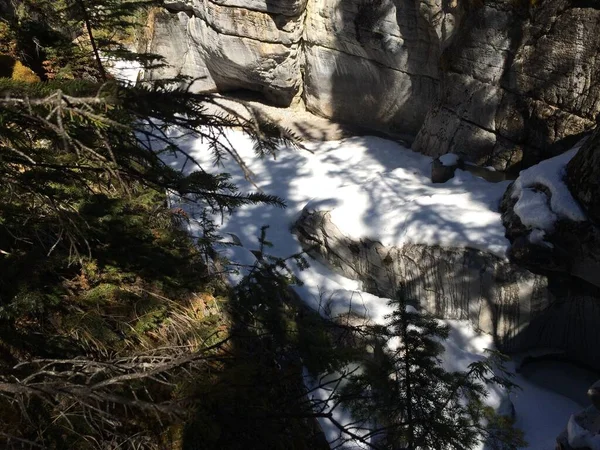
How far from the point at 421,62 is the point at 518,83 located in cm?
217

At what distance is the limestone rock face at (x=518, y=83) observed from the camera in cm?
711

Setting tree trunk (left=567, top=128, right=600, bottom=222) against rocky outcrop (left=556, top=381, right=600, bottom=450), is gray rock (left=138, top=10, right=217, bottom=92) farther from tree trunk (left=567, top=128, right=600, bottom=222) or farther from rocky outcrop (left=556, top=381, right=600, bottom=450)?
rocky outcrop (left=556, top=381, right=600, bottom=450)

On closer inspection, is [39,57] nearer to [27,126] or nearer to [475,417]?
[27,126]

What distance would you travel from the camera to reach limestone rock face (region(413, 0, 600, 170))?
711 centimetres

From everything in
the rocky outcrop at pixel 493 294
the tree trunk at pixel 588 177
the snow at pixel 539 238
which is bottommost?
the rocky outcrop at pixel 493 294

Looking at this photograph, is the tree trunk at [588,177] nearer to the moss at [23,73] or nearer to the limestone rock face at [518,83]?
the limestone rock face at [518,83]

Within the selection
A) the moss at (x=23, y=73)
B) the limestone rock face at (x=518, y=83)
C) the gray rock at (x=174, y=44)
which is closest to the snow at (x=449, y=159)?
the limestone rock face at (x=518, y=83)

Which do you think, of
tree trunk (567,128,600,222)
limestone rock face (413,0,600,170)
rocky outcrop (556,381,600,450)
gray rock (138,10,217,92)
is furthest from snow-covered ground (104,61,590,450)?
gray rock (138,10,217,92)

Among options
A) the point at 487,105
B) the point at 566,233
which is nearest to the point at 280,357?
the point at 566,233

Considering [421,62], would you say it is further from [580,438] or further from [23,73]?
[23,73]

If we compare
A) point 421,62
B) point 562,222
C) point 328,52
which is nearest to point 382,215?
point 562,222

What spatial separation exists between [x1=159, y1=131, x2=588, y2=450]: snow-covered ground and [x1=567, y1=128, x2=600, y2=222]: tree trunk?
957 mm

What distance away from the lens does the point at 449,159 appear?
8.38 meters

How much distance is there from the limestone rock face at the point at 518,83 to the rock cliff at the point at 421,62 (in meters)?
0.01
